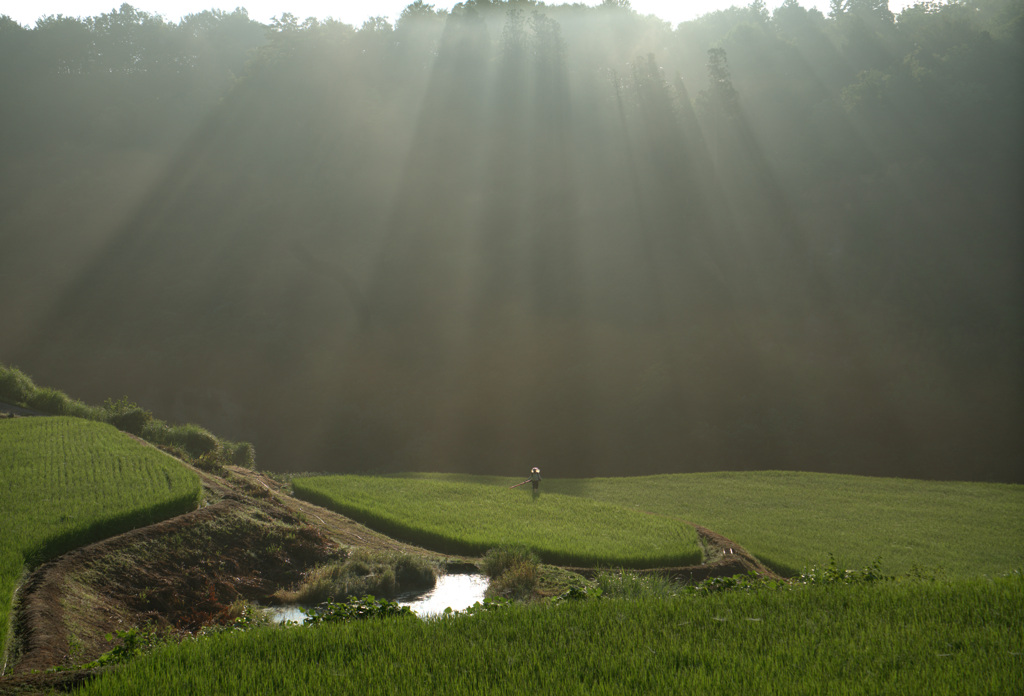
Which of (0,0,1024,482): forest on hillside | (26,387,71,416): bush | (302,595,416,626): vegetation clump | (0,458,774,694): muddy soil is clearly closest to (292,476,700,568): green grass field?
(0,458,774,694): muddy soil

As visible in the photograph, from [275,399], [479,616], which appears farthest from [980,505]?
[275,399]

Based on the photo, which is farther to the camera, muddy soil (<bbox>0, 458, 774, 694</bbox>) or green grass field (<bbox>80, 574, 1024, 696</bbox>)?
muddy soil (<bbox>0, 458, 774, 694</bbox>)

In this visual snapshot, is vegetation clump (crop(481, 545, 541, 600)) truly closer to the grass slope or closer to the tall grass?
the grass slope

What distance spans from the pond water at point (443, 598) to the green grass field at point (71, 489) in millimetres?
3104

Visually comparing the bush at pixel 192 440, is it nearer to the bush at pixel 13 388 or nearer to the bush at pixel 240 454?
the bush at pixel 240 454

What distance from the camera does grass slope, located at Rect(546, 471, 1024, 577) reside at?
11.9 m

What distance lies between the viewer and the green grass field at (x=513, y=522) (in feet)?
37.6

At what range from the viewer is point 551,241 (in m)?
47.5

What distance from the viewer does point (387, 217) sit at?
174 feet

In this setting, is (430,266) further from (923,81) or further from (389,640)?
(389,640)

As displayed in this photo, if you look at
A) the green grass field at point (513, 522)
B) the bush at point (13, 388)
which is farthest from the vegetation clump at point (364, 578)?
the bush at point (13, 388)

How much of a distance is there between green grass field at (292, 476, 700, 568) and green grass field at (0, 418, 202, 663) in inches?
Result: 167

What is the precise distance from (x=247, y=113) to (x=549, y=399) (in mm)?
47519

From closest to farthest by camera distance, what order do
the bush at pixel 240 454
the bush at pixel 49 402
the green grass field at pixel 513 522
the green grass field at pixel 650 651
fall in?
the green grass field at pixel 650 651, the green grass field at pixel 513 522, the bush at pixel 49 402, the bush at pixel 240 454
